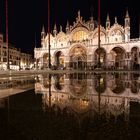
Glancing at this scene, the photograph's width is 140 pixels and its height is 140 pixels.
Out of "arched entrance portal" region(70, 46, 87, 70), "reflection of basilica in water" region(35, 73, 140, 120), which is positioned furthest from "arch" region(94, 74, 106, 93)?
"arched entrance portal" region(70, 46, 87, 70)

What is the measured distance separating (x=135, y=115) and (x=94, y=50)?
5282 cm

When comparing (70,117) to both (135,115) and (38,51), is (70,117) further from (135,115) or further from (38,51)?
(38,51)

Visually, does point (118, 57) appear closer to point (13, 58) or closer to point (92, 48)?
point (92, 48)

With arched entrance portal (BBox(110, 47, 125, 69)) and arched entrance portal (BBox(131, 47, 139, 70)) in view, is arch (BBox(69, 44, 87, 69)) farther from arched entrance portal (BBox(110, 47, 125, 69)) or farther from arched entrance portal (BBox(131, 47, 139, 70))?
arched entrance portal (BBox(131, 47, 139, 70))

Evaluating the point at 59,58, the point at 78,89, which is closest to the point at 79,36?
the point at 59,58

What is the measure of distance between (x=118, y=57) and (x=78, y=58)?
12.5 m

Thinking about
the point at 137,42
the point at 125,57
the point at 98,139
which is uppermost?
the point at 137,42

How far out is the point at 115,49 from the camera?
58.2m

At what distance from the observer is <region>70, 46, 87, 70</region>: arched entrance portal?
204ft

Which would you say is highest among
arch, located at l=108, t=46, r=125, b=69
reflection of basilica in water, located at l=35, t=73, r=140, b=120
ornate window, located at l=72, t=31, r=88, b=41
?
ornate window, located at l=72, t=31, r=88, b=41

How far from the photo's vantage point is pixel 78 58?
6344 centimetres

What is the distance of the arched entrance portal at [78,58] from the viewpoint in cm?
6212

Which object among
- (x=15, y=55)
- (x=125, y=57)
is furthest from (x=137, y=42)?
(x=15, y=55)

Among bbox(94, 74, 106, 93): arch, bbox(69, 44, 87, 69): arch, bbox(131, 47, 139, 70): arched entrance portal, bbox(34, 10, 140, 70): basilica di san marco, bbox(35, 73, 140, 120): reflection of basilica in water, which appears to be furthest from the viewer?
bbox(69, 44, 87, 69): arch
